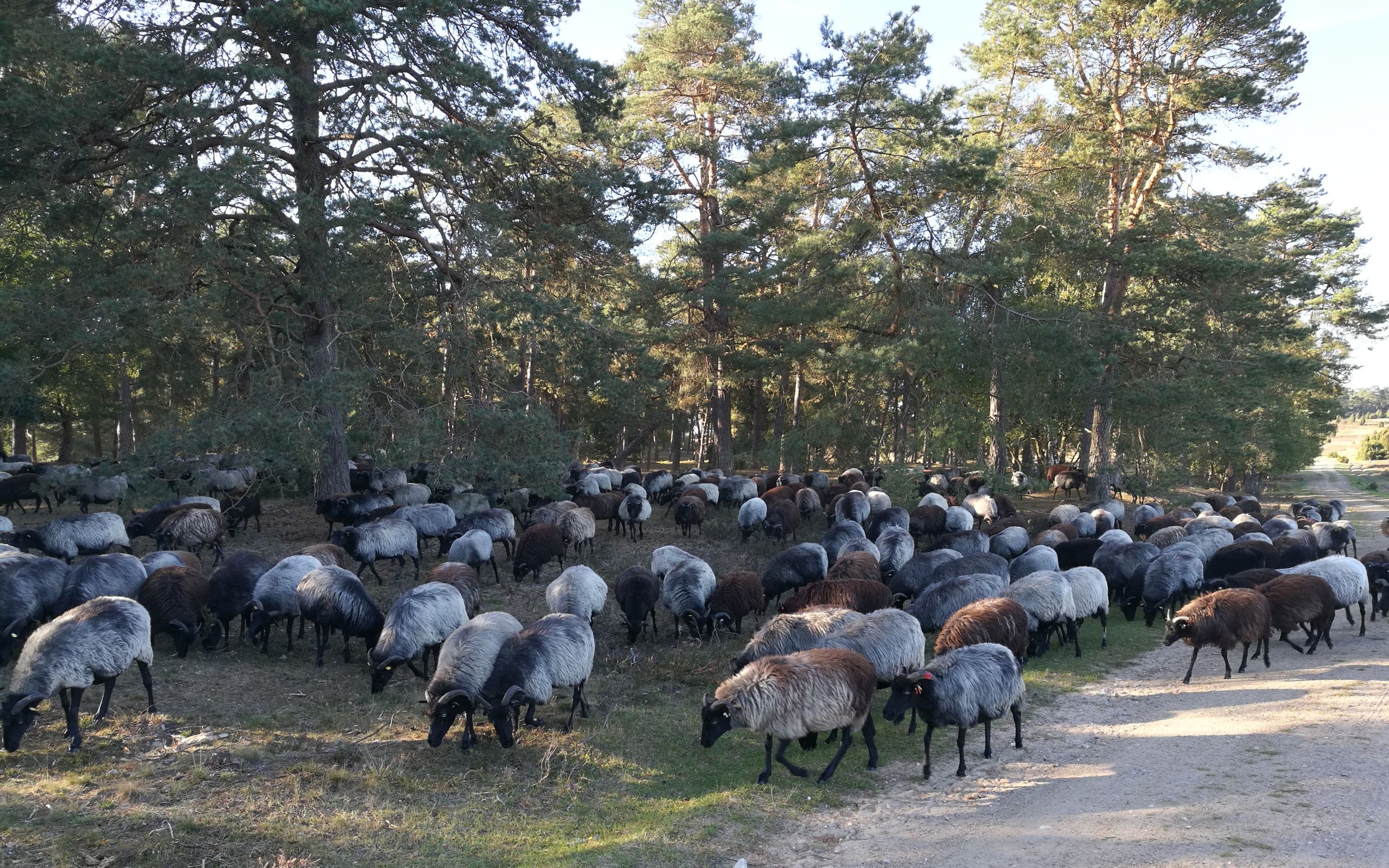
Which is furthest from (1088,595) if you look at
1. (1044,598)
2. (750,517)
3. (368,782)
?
(368,782)

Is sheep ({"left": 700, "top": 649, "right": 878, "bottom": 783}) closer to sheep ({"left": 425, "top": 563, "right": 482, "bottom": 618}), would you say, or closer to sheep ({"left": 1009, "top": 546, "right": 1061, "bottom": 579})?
sheep ({"left": 425, "top": 563, "right": 482, "bottom": 618})

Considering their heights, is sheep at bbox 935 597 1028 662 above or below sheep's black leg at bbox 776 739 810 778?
above

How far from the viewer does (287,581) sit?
1252cm

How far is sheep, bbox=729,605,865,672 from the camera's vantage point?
412 inches

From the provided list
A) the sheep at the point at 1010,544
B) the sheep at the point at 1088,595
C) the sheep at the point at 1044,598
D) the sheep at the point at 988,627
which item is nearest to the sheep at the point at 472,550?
the sheep at the point at 988,627

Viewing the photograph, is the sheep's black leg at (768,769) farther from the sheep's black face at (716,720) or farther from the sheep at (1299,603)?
the sheep at (1299,603)

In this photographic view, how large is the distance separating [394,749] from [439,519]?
33.7 ft

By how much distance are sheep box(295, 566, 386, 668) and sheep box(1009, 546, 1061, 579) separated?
33.0 ft

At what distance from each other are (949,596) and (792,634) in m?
3.39

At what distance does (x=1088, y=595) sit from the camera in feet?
44.0

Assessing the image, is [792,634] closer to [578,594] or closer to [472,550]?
[578,594]

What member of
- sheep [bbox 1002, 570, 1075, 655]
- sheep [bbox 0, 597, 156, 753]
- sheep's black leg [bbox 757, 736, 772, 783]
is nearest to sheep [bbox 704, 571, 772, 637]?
sheep [bbox 1002, 570, 1075, 655]

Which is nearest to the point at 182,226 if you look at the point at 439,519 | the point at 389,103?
the point at 389,103

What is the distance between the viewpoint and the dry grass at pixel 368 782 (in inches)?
265
